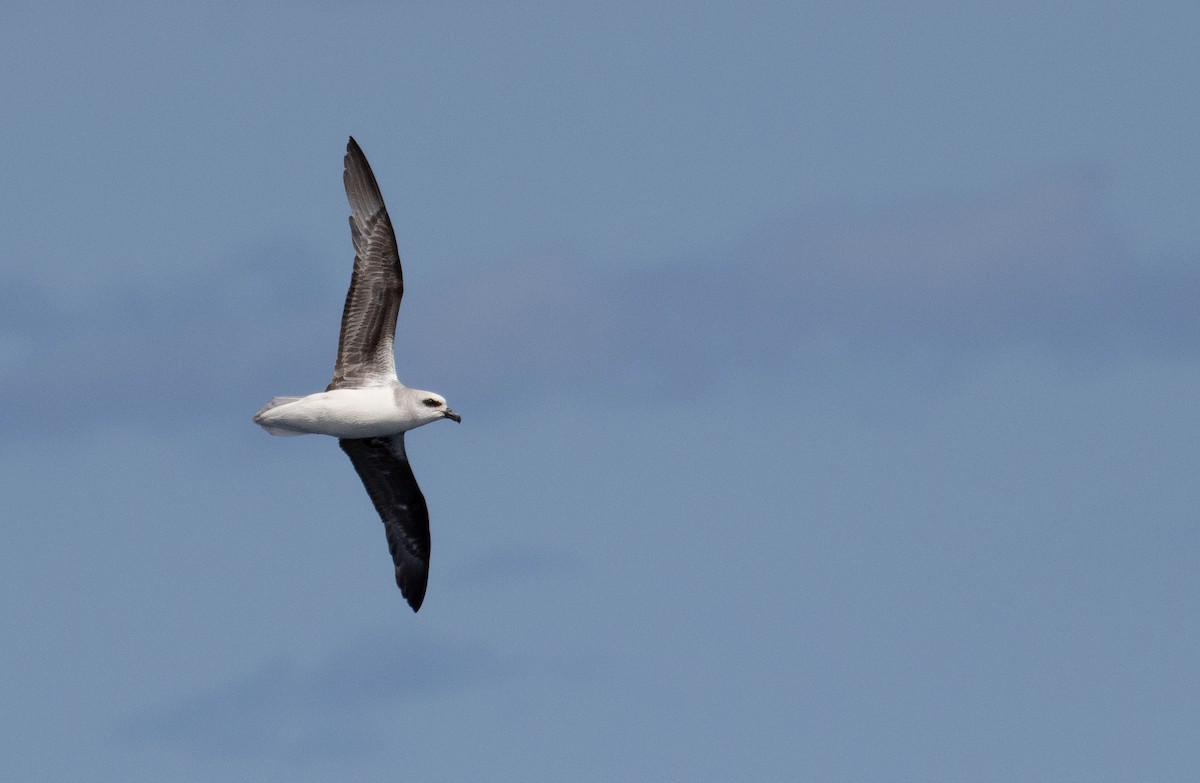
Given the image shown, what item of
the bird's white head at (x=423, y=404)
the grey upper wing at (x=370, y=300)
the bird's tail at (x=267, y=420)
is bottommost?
the bird's tail at (x=267, y=420)

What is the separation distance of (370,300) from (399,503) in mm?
4710

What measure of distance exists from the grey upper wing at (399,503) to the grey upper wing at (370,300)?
225 centimetres

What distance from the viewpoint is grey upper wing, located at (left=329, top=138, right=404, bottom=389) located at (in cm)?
3922

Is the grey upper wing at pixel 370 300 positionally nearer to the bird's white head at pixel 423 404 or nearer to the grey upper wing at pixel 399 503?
the bird's white head at pixel 423 404

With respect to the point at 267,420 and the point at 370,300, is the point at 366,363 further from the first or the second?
the point at 267,420

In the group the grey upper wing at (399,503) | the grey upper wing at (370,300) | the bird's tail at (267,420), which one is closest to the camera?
the bird's tail at (267,420)

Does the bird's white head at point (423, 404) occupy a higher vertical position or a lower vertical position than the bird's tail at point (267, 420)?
higher

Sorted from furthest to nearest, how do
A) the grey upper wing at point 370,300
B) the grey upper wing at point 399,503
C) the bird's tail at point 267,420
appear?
the grey upper wing at point 399,503, the grey upper wing at point 370,300, the bird's tail at point 267,420

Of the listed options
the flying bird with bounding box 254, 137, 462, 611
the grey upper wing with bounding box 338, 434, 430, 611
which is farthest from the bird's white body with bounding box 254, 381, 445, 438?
the grey upper wing with bounding box 338, 434, 430, 611

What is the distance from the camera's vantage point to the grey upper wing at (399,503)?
41.5 m

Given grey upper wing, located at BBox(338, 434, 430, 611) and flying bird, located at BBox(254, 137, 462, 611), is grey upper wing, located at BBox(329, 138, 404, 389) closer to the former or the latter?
flying bird, located at BBox(254, 137, 462, 611)

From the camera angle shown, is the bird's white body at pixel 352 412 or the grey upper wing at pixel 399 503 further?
the grey upper wing at pixel 399 503

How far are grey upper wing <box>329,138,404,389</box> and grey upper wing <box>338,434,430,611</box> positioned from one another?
225 cm

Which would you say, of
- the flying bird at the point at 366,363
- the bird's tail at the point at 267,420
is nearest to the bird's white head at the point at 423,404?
the flying bird at the point at 366,363
